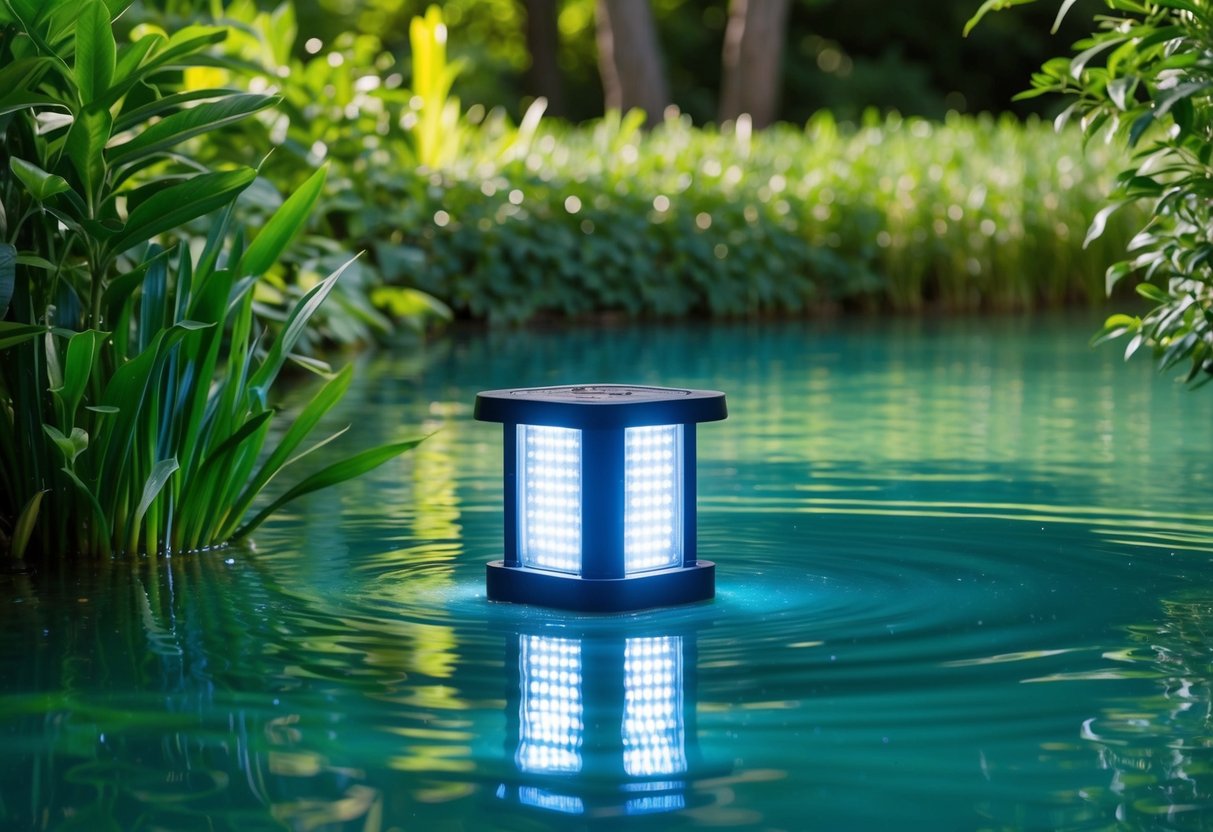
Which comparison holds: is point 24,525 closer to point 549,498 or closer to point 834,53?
point 549,498

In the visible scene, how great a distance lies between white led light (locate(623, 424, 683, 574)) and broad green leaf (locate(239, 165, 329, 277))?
3.11ft

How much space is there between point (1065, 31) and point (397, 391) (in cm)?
2452

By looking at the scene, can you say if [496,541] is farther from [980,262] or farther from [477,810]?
[980,262]

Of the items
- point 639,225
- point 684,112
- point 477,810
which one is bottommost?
point 477,810

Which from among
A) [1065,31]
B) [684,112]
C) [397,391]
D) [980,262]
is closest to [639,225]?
[980,262]

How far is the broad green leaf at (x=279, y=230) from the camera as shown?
3.76 meters

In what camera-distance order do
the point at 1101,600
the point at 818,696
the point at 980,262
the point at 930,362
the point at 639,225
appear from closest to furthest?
the point at 818,696 < the point at 1101,600 < the point at 930,362 < the point at 639,225 < the point at 980,262

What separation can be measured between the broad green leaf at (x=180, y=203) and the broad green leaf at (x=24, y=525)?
1.86 ft

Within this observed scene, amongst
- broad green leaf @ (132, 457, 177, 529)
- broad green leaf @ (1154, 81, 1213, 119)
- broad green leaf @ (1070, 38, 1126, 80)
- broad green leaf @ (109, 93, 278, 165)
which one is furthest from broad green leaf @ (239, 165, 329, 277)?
broad green leaf @ (1154, 81, 1213, 119)

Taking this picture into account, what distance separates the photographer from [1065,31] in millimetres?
29906

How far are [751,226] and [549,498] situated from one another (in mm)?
10166

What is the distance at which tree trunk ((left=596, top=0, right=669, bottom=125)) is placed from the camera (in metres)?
19.6

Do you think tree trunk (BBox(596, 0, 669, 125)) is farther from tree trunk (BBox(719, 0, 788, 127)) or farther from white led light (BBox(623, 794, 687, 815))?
white led light (BBox(623, 794, 687, 815))

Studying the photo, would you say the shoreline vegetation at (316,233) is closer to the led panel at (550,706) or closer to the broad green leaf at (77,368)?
the broad green leaf at (77,368)
